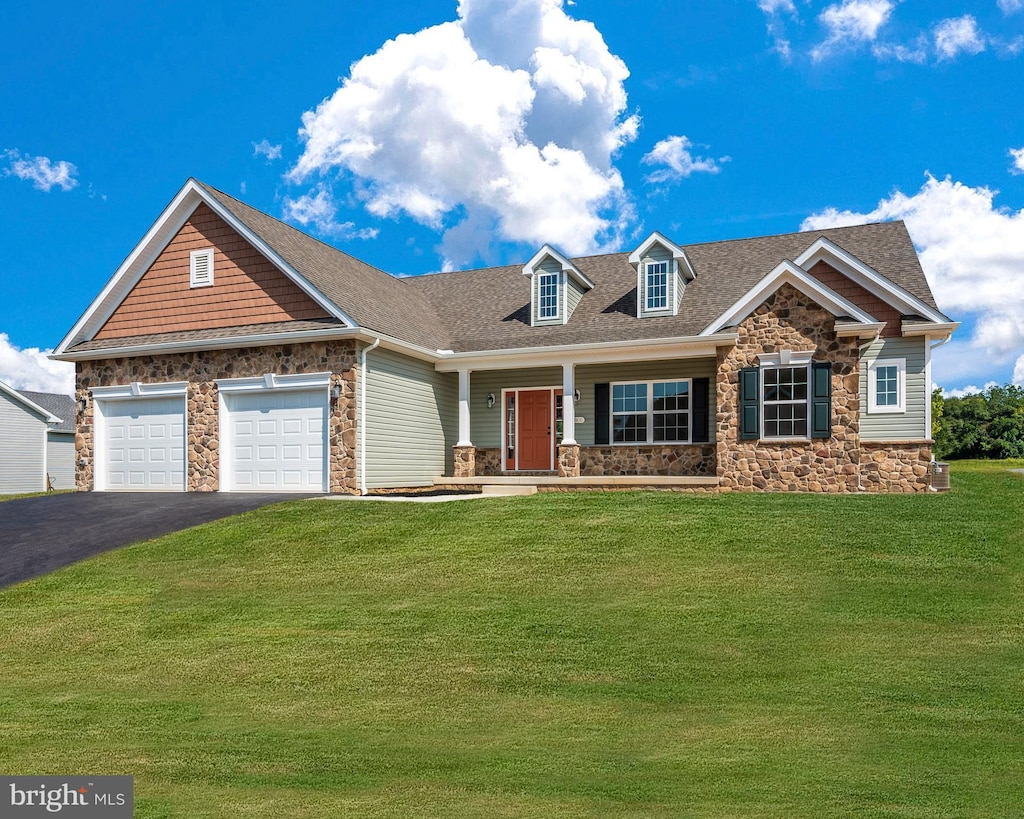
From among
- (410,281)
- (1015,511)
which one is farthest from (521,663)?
(410,281)

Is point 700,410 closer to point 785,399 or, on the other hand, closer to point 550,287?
point 785,399

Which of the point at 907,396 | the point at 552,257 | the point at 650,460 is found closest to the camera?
the point at 907,396

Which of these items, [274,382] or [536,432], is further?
[536,432]

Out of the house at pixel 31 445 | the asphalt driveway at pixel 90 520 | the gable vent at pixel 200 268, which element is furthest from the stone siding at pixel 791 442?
the house at pixel 31 445

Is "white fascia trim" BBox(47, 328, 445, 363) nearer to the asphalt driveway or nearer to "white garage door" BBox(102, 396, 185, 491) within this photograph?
"white garage door" BBox(102, 396, 185, 491)

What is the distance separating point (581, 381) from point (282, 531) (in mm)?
9505

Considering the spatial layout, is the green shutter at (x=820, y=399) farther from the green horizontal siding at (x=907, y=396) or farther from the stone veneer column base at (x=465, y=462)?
the stone veneer column base at (x=465, y=462)

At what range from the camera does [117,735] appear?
6.57 m

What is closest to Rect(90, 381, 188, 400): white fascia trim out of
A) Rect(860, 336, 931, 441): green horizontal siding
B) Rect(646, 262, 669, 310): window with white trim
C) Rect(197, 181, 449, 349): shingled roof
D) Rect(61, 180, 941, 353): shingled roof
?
Rect(61, 180, 941, 353): shingled roof

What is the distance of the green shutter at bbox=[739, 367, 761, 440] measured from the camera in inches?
669

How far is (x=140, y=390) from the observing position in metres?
19.6

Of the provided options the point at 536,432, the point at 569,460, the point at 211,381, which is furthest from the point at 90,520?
the point at 536,432

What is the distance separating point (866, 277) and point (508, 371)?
28.1 feet

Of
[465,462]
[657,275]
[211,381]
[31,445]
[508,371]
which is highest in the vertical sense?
[657,275]
